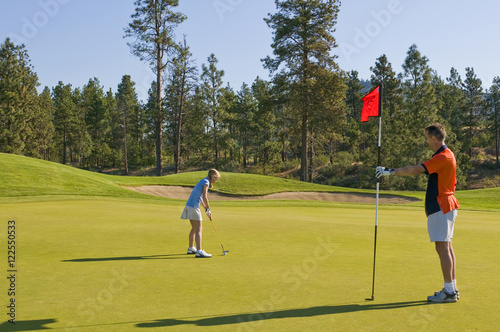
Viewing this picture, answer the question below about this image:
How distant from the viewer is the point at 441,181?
658cm

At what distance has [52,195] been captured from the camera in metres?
22.0

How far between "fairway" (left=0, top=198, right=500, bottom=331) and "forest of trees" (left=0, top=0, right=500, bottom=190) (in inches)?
1386

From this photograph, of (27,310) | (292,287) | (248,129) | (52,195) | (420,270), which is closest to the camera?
(27,310)

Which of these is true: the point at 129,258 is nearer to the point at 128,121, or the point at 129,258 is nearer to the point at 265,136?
the point at 265,136

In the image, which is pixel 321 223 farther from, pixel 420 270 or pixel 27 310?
pixel 27 310

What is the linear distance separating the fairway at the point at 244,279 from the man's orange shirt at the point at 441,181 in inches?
53.6

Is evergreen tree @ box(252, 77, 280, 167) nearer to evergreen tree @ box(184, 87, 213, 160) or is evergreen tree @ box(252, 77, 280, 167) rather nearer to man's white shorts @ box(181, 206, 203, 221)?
evergreen tree @ box(184, 87, 213, 160)

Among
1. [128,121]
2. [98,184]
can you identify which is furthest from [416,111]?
[128,121]

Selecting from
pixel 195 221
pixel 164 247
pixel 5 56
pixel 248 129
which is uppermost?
pixel 5 56

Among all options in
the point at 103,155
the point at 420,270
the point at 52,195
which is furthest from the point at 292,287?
the point at 103,155

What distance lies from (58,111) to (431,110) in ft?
227

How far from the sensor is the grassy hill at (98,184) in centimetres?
2364

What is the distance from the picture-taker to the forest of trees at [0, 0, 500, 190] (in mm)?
46344

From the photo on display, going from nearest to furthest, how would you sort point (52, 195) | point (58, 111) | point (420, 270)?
1. point (420, 270)
2. point (52, 195)
3. point (58, 111)
